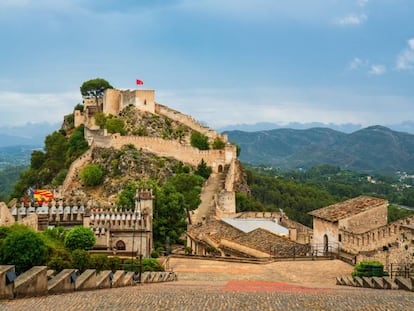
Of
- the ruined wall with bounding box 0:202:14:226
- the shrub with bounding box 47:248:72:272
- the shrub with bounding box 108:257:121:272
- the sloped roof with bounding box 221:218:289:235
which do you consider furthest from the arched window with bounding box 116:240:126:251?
the sloped roof with bounding box 221:218:289:235

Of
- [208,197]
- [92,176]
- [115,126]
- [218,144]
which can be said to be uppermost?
[115,126]

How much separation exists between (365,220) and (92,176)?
31.8 metres

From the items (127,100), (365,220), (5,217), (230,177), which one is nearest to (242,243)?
(365,220)

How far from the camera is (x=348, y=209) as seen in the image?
95.6ft

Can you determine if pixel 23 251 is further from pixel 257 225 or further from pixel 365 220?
pixel 257 225

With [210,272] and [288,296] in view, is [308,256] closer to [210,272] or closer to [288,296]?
[210,272]

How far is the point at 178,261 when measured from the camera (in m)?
26.3

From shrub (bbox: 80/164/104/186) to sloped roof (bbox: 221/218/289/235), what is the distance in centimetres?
1854

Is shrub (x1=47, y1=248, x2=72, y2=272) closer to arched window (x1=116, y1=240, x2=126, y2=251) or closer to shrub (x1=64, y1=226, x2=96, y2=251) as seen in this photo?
shrub (x1=64, y1=226, x2=96, y2=251)

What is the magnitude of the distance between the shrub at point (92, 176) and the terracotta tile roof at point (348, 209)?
94.1ft

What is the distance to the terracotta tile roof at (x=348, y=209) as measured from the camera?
28.4 meters

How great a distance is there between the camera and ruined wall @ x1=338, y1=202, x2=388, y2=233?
27.9 metres

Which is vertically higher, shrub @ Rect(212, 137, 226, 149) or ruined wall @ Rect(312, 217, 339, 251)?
shrub @ Rect(212, 137, 226, 149)

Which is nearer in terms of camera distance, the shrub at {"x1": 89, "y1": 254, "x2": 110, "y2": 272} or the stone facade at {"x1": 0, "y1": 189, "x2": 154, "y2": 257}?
the shrub at {"x1": 89, "y1": 254, "x2": 110, "y2": 272}
